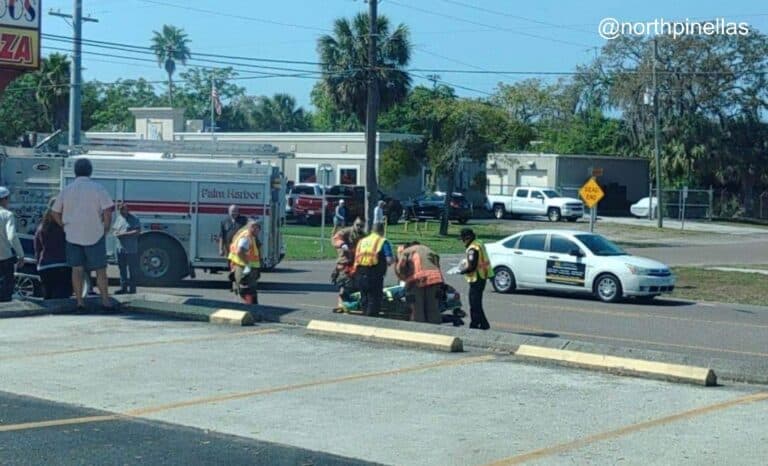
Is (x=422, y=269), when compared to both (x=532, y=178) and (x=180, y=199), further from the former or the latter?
(x=532, y=178)

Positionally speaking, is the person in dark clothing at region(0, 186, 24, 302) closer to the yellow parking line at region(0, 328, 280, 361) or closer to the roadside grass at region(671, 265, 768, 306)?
the yellow parking line at region(0, 328, 280, 361)

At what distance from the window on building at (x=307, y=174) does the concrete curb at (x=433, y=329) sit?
1948 inches

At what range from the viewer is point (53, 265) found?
49.1ft

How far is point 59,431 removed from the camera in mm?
7914

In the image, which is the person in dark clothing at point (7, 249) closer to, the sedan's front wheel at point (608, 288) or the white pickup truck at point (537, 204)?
the sedan's front wheel at point (608, 288)

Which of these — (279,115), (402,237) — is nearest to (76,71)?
(402,237)

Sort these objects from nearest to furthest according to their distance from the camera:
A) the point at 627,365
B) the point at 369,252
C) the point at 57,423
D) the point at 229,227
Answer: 1. the point at 57,423
2. the point at 627,365
3. the point at 369,252
4. the point at 229,227

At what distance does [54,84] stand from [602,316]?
46684mm

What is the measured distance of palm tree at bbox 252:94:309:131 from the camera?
12506cm

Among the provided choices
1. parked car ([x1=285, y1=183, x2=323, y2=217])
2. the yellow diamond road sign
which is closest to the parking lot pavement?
the yellow diamond road sign

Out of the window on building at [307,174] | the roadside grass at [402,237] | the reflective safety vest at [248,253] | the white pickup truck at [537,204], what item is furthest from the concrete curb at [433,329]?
the white pickup truck at [537,204]

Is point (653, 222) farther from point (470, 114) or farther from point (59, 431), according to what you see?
point (59, 431)

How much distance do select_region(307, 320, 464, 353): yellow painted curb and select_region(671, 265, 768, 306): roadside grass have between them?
1579 cm

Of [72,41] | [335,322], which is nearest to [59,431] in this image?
[335,322]
